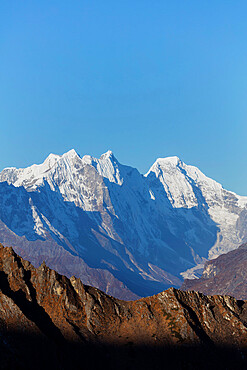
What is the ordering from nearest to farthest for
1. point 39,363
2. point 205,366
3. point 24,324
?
point 39,363
point 24,324
point 205,366

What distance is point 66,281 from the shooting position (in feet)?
569

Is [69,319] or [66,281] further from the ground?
[66,281]

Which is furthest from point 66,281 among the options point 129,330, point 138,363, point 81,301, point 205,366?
point 205,366

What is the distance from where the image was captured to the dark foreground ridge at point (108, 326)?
474ft

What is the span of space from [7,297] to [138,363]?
141ft

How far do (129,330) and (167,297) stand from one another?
20.5 metres

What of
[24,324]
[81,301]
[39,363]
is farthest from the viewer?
[81,301]

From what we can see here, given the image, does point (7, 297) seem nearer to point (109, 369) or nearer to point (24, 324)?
point (24, 324)

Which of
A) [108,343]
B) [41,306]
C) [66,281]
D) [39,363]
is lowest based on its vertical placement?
[39,363]

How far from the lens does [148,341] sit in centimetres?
16125

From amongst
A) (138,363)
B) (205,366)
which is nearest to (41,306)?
(138,363)

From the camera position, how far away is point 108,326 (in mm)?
164250

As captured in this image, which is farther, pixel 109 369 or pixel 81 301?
pixel 81 301

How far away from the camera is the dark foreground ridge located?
474 ft
